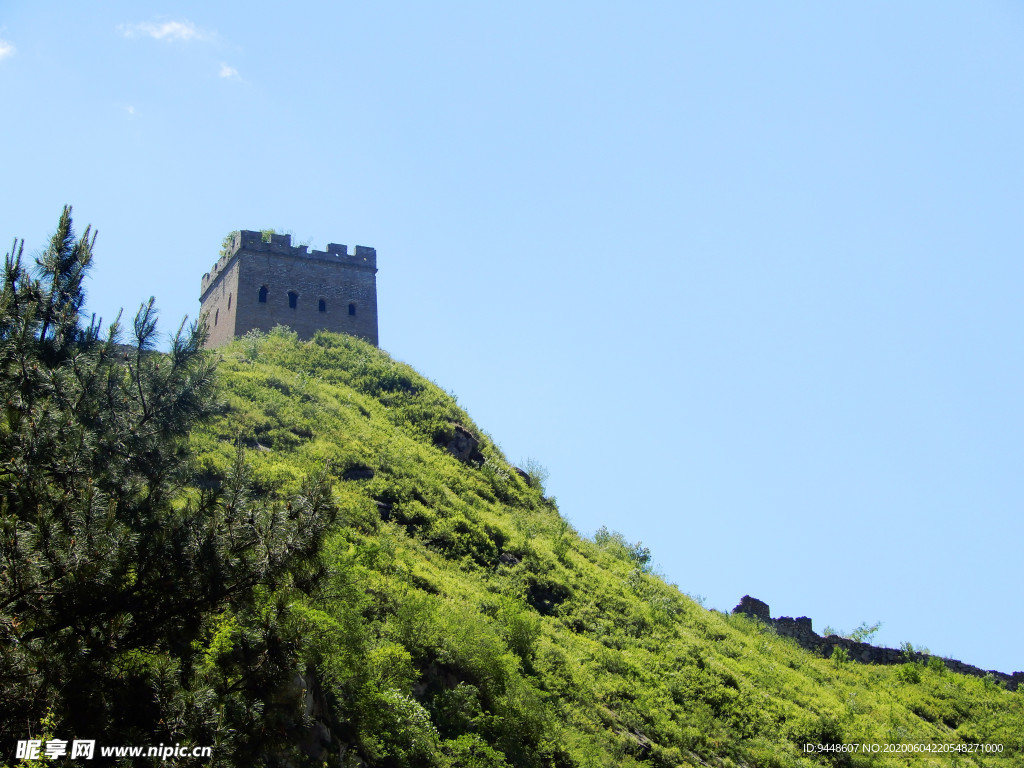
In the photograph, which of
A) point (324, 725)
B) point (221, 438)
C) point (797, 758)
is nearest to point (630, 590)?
point (797, 758)

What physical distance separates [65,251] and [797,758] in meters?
15.1

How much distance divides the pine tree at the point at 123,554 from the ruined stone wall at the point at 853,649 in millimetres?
19995

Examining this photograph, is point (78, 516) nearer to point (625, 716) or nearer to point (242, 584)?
point (242, 584)

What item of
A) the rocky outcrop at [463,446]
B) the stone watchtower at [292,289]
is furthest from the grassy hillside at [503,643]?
the stone watchtower at [292,289]

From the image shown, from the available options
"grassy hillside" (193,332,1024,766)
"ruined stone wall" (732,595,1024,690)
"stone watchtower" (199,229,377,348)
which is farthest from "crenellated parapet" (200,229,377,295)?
"ruined stone wall" (732,595,1024,690)

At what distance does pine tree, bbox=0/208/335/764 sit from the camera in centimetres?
846

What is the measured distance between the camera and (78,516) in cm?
877

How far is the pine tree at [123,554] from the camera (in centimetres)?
846

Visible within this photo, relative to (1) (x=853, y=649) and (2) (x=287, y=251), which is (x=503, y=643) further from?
(2) (x=287, y=251)

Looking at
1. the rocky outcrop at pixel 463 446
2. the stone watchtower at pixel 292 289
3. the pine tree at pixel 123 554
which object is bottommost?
the pine tree at pixel 123 554

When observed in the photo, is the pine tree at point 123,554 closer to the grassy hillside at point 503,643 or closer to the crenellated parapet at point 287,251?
the grassy hillside at point 503,643

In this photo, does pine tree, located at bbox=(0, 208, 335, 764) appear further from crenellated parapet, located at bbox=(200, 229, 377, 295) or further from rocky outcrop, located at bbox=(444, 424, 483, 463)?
crenellated parapet, located at bbox=(200, 229, 377, 295)

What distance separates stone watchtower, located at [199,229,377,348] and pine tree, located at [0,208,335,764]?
2709 cm

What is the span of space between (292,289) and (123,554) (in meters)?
30.9
